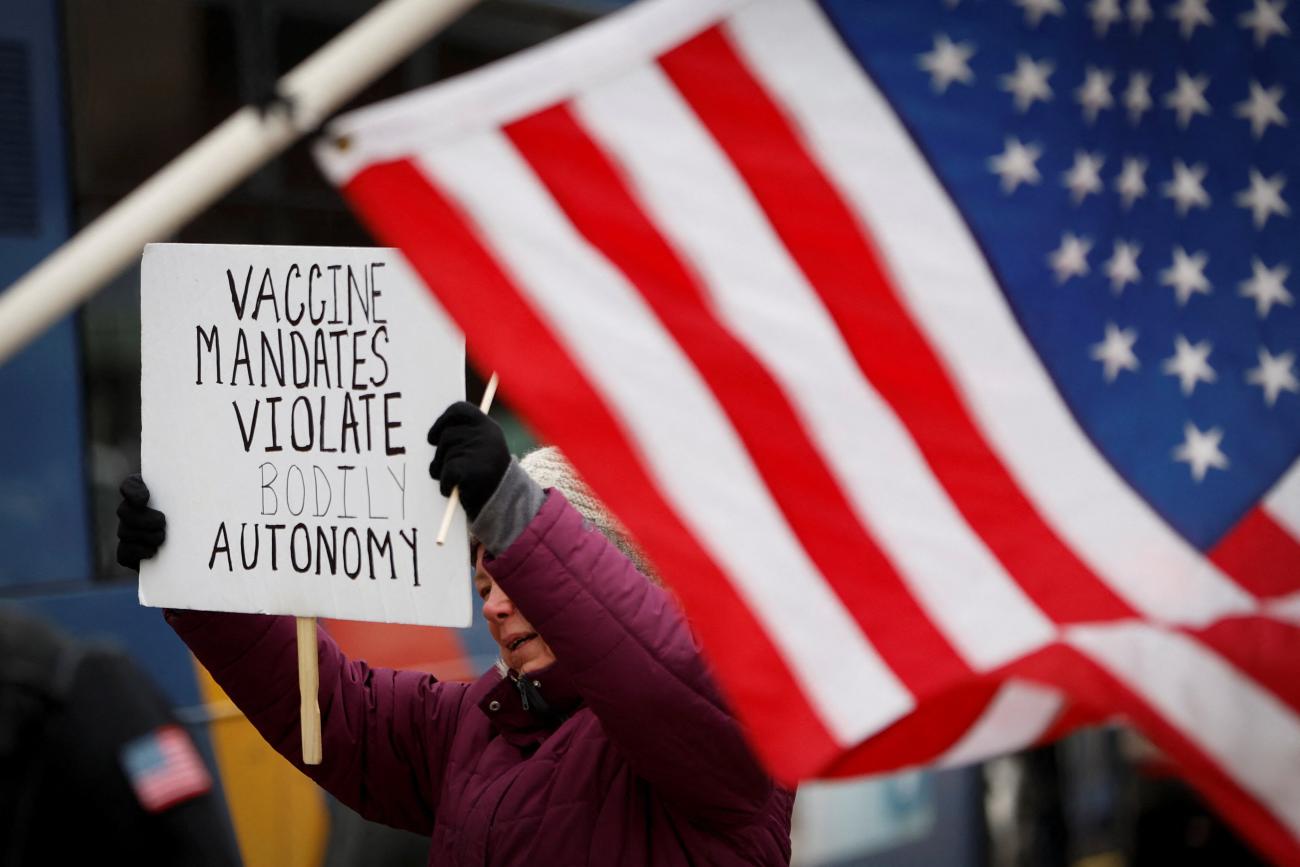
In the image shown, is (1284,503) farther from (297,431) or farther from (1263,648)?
(297,431)

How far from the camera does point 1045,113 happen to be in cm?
210

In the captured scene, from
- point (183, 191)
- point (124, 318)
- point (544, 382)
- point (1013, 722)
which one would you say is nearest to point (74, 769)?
point (544, 382)

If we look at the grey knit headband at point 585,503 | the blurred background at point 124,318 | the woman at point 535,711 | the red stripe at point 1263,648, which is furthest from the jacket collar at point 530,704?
the blurred background at point 124,318

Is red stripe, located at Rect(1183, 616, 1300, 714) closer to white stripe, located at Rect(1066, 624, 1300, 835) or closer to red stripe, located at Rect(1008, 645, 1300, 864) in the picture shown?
white stripe, located at Rect(1066, 624, 1300, 835)

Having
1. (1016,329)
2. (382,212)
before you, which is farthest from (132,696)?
(1016,329)

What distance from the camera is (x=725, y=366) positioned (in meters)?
2.06

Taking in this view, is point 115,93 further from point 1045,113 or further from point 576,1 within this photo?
point 1045,113

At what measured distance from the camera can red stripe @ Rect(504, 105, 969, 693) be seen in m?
2.02

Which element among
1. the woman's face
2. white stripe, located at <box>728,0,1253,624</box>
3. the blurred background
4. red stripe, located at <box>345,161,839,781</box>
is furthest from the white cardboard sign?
the blurred background

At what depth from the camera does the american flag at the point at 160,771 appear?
1873 millimetres

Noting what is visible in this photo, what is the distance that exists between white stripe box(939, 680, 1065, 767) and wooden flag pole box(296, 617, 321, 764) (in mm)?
986

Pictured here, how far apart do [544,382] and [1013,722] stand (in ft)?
2.22

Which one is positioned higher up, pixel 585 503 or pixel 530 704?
pixel 585 503

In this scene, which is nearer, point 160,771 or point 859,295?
point 160,771
